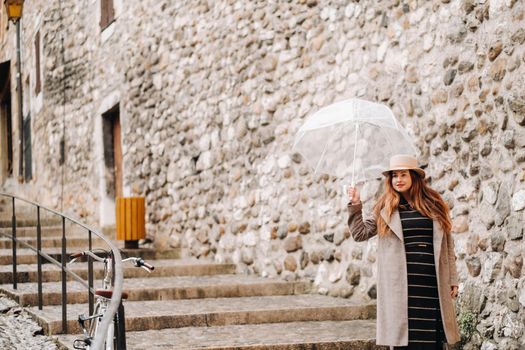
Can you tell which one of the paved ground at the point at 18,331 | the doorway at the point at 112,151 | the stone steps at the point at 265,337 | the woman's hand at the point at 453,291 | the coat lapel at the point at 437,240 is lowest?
the stone steps at the point at 265,337

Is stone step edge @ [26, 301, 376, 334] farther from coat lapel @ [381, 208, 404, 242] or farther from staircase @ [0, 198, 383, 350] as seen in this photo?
coat lapel @ [381, 208, 404, 242]

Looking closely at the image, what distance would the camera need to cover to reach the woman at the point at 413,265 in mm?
4695

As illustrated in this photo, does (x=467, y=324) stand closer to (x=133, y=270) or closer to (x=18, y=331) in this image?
(x=18, y=331)

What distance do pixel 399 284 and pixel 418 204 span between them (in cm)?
45

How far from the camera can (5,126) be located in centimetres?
2084

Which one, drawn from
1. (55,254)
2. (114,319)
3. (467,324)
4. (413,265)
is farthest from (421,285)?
(55,254)

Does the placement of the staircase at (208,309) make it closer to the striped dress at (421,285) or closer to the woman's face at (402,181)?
the striped dress at (421,285)

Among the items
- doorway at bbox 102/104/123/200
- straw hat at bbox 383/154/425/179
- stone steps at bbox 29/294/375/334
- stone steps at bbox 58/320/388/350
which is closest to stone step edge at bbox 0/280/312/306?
stone steps at bbox 29/294/375/334

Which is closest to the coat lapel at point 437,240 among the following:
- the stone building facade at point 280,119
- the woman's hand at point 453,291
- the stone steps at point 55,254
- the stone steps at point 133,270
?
the woman's hand at point 453,291

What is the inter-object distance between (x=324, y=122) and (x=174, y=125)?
5435mm

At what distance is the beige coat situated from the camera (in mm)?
4691

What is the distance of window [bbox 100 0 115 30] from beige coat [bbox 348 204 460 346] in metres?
8.33

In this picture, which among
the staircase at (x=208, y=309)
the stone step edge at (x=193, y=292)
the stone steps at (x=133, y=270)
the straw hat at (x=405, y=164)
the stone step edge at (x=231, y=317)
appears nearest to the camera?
the straw hat at (x=405, y=164)

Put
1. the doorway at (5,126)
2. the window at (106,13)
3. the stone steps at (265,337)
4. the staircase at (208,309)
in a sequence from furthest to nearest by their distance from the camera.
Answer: the doorway at (5,126) → the window at (106,13) → the staircase at (208,309) → the stone steps at (265,337)
